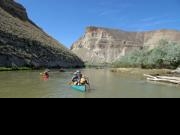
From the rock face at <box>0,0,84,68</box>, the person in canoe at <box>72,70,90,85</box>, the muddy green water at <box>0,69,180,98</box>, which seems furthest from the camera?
the rock face at <box>0,0,84,68</box>

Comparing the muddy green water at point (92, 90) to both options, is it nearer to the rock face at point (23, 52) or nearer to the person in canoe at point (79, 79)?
the person in canoe at point (79, 79)

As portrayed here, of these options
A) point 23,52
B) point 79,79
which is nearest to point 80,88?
point 79,79

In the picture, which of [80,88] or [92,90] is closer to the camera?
[80,88]

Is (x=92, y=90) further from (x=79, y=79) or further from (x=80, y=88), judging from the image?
(x=79, y=79)

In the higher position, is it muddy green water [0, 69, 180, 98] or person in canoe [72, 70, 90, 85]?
person in canoe [72, 70, 90, 85]

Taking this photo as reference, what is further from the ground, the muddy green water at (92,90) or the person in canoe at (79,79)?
the person in canoe at (79,79)

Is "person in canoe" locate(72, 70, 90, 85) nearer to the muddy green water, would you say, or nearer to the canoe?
the canoe

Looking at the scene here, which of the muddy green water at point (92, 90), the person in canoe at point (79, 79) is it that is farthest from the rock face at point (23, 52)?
the person in canoe at point (79, 79)

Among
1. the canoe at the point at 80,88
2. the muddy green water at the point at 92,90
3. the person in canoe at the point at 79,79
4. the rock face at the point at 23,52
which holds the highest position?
the rock face at the point at 23,52

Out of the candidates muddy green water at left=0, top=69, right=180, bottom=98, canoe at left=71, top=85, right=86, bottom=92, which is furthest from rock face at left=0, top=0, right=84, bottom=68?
canoe at left=71, top=85, right=86, bottom=92

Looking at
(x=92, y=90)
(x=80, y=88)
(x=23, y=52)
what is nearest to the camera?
(x=80, y=88)
